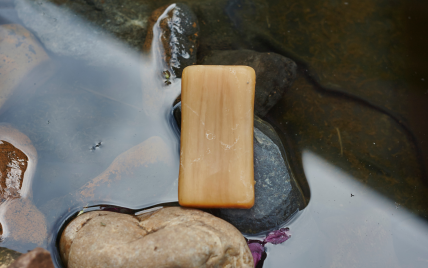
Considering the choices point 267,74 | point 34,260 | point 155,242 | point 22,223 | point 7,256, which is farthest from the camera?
point 267,74

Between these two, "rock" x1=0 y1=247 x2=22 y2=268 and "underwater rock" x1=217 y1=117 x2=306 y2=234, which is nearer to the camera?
"rock" x1=0 y1=247 x2=22 y2=268

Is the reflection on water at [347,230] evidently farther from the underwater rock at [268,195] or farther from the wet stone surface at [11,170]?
the wet stone surface at [11,170]

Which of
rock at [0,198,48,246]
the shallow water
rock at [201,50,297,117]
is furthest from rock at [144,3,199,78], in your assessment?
rock at [0,198,48,246]

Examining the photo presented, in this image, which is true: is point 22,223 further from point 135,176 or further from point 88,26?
point 88,26

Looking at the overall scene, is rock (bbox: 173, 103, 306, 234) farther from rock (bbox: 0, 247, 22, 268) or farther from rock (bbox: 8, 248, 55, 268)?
rock (bbox: 0, 247, 22, 268)

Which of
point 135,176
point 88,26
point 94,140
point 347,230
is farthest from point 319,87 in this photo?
point 88,26

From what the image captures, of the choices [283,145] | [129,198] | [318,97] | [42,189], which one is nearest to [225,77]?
[283,145]
